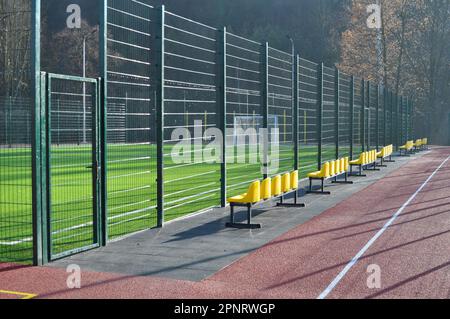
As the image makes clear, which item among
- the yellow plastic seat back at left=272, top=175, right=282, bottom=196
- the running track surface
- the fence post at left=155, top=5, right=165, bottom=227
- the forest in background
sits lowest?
the running track surface

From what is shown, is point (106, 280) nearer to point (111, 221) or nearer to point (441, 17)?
point (111, 221)

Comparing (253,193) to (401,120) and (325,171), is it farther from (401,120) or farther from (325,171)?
(401,120)

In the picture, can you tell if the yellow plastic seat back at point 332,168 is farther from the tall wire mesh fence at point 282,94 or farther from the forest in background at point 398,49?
the forest in background at point 398,49

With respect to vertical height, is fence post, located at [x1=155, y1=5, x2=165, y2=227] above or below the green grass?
above

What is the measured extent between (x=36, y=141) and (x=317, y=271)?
3.99 metres

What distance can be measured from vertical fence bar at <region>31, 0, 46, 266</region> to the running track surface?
37 centimetres

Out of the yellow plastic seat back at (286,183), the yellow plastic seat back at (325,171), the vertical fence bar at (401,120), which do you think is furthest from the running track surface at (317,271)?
the vertical fence bar at (401,120)

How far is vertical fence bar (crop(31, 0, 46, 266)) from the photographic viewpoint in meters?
7.86

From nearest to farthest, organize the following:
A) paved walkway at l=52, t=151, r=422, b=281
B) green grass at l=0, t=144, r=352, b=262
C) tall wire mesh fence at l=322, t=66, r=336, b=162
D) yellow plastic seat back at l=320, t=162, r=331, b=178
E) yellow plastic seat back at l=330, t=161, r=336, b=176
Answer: paved walkway at l=52, t=151, r=422, b=281
green grass at l=0, t=144, r=352, b=262
yellow plastic seat back at l=320, t=162, r=331, b=178
yellow plastic seat back at l=330, t=161, r=336, b=176
tall wire mesh fence at l=322, t=66, r=336, b=162

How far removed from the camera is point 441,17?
50188 mm

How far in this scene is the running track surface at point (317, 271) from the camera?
6.72 meters

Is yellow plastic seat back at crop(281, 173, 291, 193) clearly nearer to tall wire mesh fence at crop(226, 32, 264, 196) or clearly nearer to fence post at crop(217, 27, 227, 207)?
fence post at crop(217, 27, 227, 207)

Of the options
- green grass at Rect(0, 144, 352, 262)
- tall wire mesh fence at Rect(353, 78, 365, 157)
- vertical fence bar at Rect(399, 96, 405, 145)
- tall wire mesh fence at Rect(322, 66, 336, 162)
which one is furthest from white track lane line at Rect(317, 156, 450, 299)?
vertical fence bar at Rect(399, 96, 405, 145)

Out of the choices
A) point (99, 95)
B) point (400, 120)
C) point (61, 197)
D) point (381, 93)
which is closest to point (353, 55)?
point (400, 120)
